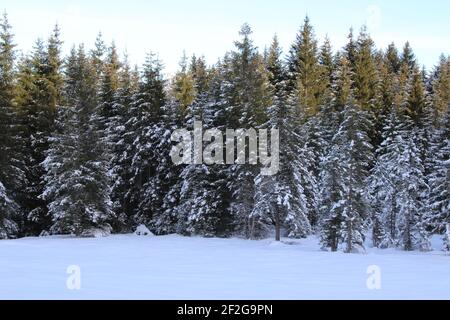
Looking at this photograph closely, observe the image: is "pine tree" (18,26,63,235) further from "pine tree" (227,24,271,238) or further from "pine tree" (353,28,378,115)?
"pine tree" (353,28,378,115)

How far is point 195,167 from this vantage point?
1320 inches

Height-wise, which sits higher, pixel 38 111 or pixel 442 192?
pixel 38 111

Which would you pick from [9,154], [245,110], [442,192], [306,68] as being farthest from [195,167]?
[306,68]

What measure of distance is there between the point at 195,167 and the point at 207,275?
64.2 ft

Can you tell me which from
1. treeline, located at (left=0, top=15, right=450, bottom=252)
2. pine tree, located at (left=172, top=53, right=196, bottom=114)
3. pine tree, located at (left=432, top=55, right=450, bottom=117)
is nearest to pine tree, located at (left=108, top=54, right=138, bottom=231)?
treeline, located at (left=0, top=15, right=450, bottom=252)

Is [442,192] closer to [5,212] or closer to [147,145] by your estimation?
[147,145]

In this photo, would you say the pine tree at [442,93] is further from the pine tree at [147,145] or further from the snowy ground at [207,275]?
the snowy ground at [207,275]

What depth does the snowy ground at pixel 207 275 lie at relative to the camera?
1111cm

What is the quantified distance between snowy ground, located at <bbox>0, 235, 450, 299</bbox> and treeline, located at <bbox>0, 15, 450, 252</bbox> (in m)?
8.99

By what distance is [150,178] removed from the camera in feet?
122

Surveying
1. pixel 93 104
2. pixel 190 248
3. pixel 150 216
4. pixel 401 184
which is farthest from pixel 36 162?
pixel 401 184

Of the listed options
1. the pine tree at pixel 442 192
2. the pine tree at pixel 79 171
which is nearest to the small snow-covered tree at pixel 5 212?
the pine tree at pixel 79 171

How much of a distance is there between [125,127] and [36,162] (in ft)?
23.6

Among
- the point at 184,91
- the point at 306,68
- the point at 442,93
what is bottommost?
the point at 184,91
